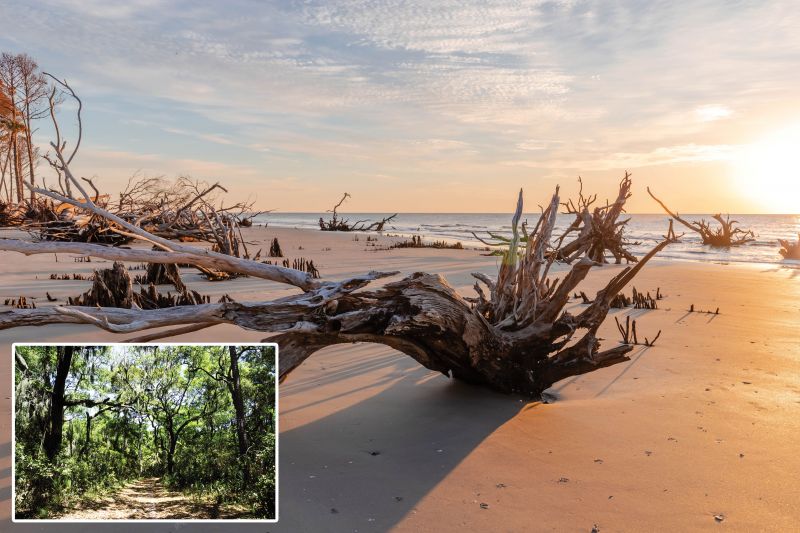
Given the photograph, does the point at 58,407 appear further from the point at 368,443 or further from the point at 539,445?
the point at 539,445

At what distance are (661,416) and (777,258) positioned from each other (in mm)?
23920

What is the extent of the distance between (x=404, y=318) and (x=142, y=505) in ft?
7.16

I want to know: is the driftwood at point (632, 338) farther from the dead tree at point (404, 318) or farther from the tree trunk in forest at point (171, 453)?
the tree trunk in forest at point (171, 453)

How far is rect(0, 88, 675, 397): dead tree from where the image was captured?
12.2ft

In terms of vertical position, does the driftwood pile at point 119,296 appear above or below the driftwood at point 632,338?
above

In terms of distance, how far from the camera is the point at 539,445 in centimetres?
369

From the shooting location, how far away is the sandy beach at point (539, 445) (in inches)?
113

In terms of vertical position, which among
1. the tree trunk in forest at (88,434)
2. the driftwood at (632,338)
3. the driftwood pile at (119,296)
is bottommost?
the driftwood at (632,338)

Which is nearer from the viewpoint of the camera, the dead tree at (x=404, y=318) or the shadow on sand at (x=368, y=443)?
the shadow on sand at (x=368, y=443)

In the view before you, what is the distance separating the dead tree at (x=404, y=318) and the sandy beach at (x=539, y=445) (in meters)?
0.32

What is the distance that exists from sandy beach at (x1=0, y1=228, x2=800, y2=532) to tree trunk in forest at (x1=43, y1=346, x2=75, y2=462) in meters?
0.82

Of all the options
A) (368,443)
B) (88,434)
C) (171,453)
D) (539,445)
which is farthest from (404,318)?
(88,434)

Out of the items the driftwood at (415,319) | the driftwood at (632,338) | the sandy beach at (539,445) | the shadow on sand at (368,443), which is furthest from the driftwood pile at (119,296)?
the driftwood at (632,338)

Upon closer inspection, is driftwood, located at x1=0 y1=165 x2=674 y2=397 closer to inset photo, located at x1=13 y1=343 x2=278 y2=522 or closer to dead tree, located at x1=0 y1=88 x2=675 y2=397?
dead tree, located at x1=0 y1=88 x2=675 y2=397
